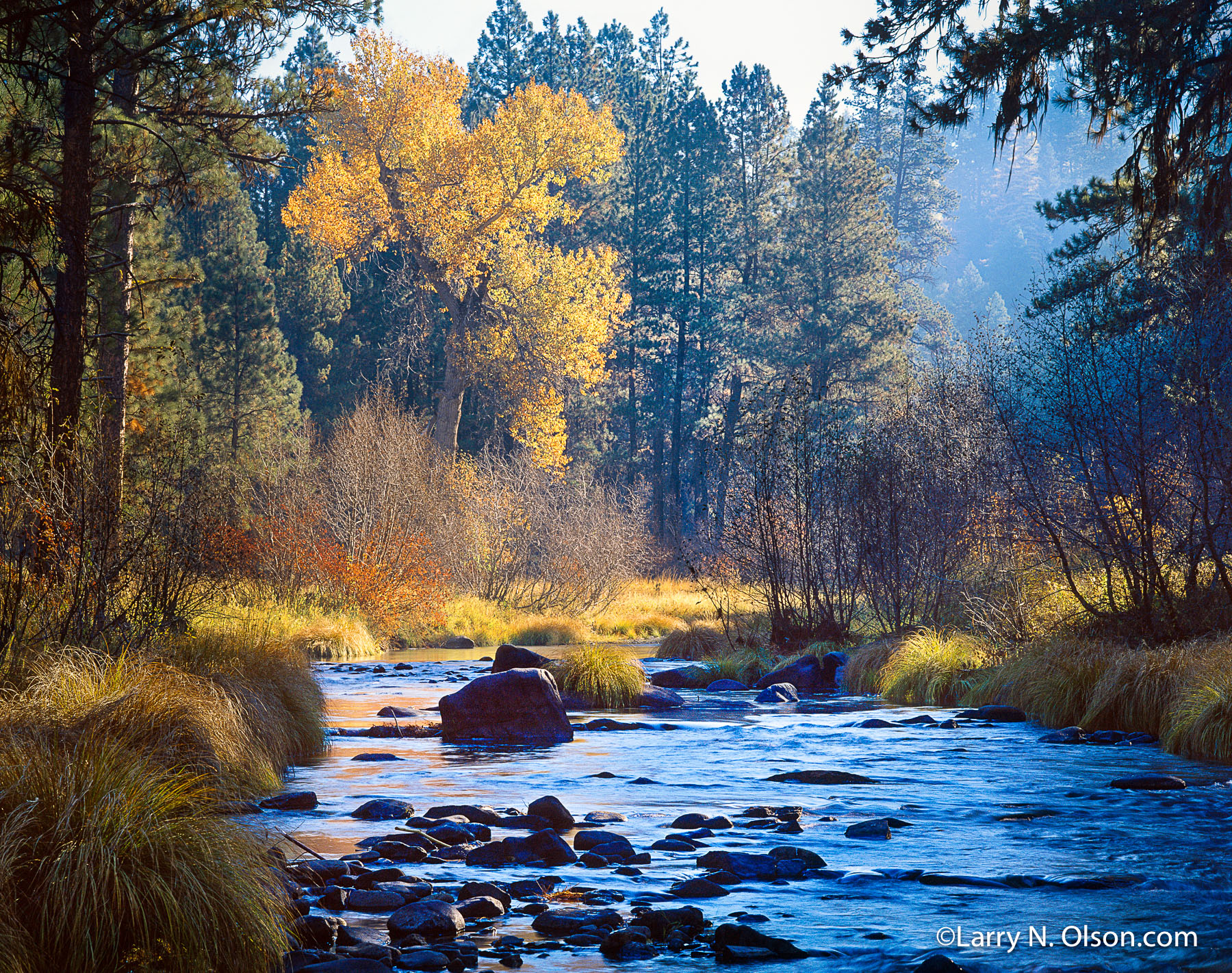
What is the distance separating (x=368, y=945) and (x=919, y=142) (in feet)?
187

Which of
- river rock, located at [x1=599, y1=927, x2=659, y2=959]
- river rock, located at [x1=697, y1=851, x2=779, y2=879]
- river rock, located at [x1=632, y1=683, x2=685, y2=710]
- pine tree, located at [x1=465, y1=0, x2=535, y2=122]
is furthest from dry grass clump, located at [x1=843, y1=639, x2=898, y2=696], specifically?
pine tree, located at [x1=465, y1=0, x2=535, y2=122]

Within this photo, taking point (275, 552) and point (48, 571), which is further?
point (275, 552)

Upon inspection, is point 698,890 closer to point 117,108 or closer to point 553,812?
point 553,812

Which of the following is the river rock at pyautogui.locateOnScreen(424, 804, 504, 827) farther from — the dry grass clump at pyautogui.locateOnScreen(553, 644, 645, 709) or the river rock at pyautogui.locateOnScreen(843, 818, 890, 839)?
the dry grass clump at pyautogui.locateOnScreen(553, 644, 645, 709)

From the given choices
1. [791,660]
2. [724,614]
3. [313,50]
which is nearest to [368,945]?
[791,660]

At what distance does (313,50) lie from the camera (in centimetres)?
4262

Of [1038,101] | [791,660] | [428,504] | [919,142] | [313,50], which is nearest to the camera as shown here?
[1038,101]

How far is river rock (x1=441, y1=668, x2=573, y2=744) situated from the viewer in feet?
34.8

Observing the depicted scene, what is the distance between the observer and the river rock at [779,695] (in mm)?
13266

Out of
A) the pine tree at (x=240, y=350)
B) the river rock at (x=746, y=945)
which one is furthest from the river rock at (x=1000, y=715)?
the pine tree at (x=240, y=350)

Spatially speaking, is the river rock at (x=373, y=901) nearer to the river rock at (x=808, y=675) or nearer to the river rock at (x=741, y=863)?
the river rock at (x=741, y=863)

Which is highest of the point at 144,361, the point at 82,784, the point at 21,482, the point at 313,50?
the point at 313,50

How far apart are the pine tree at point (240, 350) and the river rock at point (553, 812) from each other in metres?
24.1

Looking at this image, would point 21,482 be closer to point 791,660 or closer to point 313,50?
point 791,660
